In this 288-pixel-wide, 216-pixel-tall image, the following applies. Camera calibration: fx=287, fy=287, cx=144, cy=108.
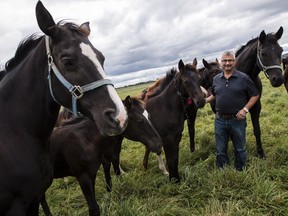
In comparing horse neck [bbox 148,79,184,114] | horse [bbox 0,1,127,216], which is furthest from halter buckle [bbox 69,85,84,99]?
horse neck [bbox 148,79,184,114]

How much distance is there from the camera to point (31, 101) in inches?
108

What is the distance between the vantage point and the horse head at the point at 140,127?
5.36m

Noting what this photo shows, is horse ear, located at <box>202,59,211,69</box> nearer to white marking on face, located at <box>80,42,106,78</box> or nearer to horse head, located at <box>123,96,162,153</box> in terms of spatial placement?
horse head, located at <box>123,96,162,153</box>

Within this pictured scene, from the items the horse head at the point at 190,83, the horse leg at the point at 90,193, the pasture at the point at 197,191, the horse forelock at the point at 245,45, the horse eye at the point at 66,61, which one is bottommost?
the pasture at the point at 197,191

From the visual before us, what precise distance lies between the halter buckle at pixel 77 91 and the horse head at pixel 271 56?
4936mm

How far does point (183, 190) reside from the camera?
5.21 meters

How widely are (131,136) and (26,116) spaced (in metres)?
3.16

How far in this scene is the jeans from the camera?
5.70m

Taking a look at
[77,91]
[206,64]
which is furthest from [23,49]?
[206,64]

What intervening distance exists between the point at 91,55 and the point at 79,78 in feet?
0.74

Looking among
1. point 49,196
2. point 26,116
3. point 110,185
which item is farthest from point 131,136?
point 26,116

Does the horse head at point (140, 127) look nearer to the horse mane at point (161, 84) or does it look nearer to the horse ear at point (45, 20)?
the horse mane at point (161, 84)

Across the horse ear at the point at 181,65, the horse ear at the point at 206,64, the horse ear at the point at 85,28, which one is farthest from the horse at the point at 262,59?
the horse ear at the point at 85,28

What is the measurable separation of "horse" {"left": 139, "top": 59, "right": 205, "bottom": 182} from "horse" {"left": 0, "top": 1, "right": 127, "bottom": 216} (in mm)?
3564
